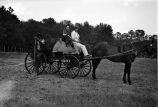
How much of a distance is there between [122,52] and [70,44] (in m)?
2.57

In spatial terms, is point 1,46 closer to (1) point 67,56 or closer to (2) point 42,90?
(1) point 67,56

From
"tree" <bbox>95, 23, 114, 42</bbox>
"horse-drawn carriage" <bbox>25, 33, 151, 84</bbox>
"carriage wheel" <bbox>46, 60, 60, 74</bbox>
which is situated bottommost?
"carriage wheel" <bbox>46, 60, 60, 74</bbox>

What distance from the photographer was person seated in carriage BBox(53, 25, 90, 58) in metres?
12.2

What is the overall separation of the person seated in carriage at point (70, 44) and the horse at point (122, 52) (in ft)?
1.97

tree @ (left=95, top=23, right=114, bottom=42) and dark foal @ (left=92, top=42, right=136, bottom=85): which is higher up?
tree @ (left=95, top=23, right=114, bottom=42)

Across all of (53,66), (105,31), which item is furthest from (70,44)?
(105,31)

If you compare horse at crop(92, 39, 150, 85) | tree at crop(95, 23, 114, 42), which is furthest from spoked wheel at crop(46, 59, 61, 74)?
tree at crop(95, 23, 114, 42)

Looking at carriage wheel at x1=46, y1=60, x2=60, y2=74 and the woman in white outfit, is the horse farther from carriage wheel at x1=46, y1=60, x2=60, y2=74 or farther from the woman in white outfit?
carriage wheel at x1=46, y1=60, x2=60, y2=74

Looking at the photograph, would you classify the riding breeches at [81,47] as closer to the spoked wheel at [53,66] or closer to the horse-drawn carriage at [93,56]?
the horse-drawn carriage at [93,56]

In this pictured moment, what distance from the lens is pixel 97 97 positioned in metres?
7.59

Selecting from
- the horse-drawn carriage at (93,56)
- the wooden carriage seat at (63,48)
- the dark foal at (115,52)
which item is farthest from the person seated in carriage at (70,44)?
the dark foal at (115,52)

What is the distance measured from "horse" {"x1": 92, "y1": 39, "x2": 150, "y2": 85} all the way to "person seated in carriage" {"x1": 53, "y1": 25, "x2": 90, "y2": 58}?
0.60 meters

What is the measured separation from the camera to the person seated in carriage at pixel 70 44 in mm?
12238

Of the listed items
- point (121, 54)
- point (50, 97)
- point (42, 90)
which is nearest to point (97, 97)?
point (50, 97)
